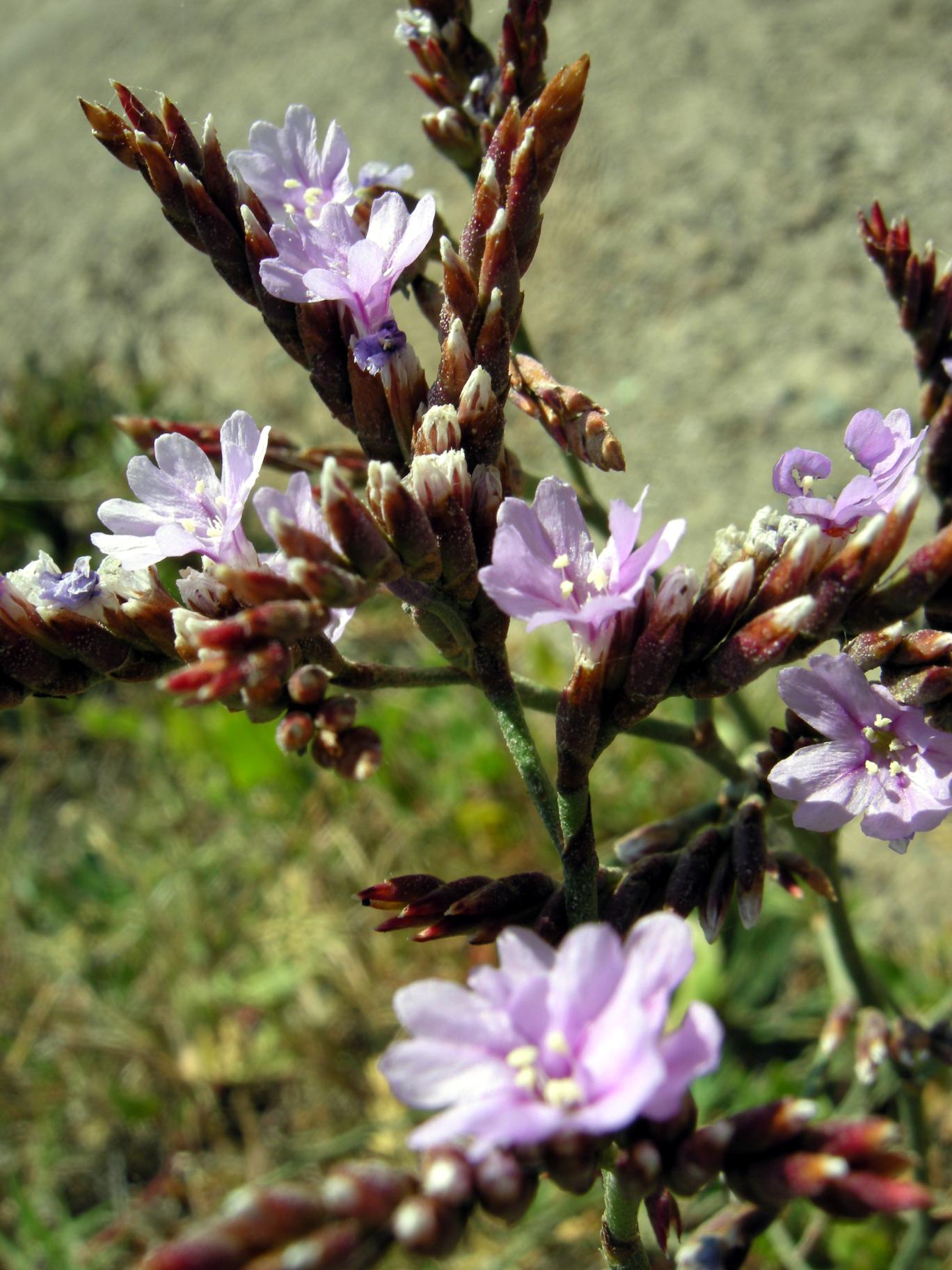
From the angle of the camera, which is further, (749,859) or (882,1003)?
(882,1003)

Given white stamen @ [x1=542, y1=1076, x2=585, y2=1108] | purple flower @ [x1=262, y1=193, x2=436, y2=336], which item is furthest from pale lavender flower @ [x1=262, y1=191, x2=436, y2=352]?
white stamen @ [x1=542, y1=1076, x2=585, y2=1108]

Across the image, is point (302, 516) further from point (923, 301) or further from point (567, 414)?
point (923, 301)

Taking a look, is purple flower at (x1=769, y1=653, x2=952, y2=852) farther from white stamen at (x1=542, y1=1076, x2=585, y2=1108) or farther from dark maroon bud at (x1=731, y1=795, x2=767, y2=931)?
white stamen at (x1=542, y1=1076, x2=585, y2=1108)

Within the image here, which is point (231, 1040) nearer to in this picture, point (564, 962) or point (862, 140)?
point (564, 962)

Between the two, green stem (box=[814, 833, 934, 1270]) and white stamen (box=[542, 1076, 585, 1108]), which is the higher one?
white stamen (box=[542, 1076, 585, 1108])

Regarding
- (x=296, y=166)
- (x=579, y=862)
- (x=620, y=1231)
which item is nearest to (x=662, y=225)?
(x=296, y=166)

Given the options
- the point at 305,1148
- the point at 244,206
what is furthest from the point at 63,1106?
the point at 244,206

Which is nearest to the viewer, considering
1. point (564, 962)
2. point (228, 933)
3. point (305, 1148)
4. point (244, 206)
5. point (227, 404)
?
point (564, 962)
